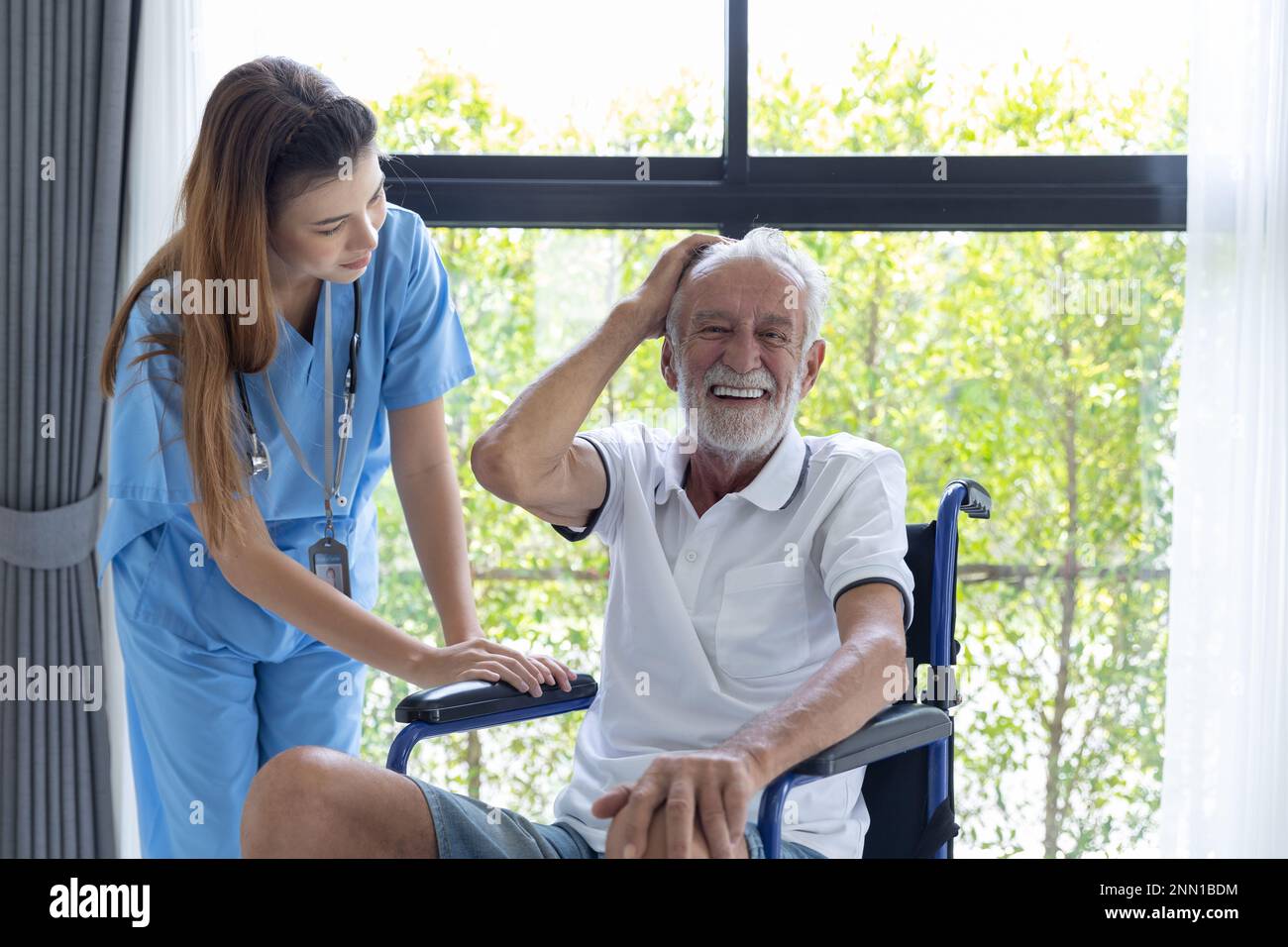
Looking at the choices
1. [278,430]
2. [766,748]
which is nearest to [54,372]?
[278,430]

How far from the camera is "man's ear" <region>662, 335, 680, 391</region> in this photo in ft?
5.59

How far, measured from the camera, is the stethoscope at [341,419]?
164 centimetres

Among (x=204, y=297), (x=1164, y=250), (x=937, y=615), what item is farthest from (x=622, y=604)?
(x=1164, y=250)

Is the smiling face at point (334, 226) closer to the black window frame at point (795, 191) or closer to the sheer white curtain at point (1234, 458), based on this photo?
the black window frame at point (795, 191)

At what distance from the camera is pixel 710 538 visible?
1.64m

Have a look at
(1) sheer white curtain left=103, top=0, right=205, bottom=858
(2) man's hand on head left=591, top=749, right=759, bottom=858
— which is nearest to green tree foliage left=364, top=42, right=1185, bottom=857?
(1) sheer white curtain left=103, top=0, right=205, bottom=858

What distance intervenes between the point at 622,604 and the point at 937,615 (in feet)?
1.44

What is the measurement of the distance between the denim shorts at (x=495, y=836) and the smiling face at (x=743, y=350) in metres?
0.54

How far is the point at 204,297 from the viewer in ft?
4.97

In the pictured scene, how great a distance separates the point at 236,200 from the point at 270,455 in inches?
14.7

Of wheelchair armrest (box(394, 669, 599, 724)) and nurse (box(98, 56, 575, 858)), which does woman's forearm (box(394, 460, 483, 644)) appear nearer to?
nurse (box(98, 56, 575, 858))

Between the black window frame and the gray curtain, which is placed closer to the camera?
the gray curtain

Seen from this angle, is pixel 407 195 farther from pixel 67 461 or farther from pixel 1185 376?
pixel 1185 376

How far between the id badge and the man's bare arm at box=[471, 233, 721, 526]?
0.81 ft
